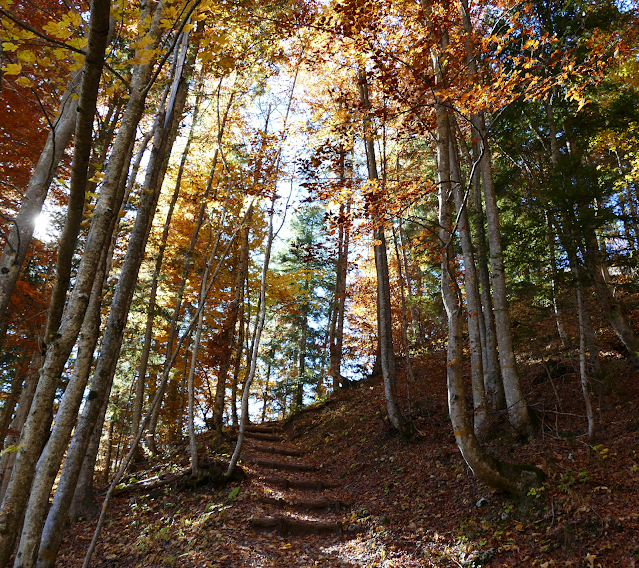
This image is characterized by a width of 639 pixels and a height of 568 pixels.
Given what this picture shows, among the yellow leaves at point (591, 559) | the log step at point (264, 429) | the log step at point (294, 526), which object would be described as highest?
the log step at point (264, 429)

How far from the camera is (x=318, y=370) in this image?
19.2 m

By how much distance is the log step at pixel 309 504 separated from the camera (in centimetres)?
674

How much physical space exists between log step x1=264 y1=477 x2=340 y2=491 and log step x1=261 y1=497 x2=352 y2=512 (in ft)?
3.03

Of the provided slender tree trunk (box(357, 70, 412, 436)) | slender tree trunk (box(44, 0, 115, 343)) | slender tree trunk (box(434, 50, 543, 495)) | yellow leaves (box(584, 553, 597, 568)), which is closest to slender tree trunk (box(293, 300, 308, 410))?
slender tree trunk (box(357, 70, 412, 436))

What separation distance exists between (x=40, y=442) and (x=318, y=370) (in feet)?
58.3

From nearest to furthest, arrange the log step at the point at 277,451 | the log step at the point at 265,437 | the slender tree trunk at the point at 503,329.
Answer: the slender tree trunk at the point at 503,329 < the log step at the point at 277,451 < the log step at the point at 265,437

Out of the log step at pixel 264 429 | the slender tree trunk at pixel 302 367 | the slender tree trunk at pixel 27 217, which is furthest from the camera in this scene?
the slender tree trunk at pixel 302 367

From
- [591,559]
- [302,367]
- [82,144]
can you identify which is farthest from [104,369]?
[302,367]

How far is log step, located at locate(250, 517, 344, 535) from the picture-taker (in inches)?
232

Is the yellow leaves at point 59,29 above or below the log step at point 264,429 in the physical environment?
above

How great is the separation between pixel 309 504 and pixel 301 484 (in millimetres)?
1156

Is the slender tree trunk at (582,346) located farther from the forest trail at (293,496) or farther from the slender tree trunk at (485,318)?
the forest trail at (293,496)

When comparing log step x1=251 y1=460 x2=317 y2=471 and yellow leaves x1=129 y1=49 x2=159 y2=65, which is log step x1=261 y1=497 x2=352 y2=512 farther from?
yellow leaves x1=129 y1=49 x2=159 y2=65

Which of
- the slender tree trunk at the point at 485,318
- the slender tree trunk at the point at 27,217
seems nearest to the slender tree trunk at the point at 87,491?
the slender tree trunk at the point at 27,217
